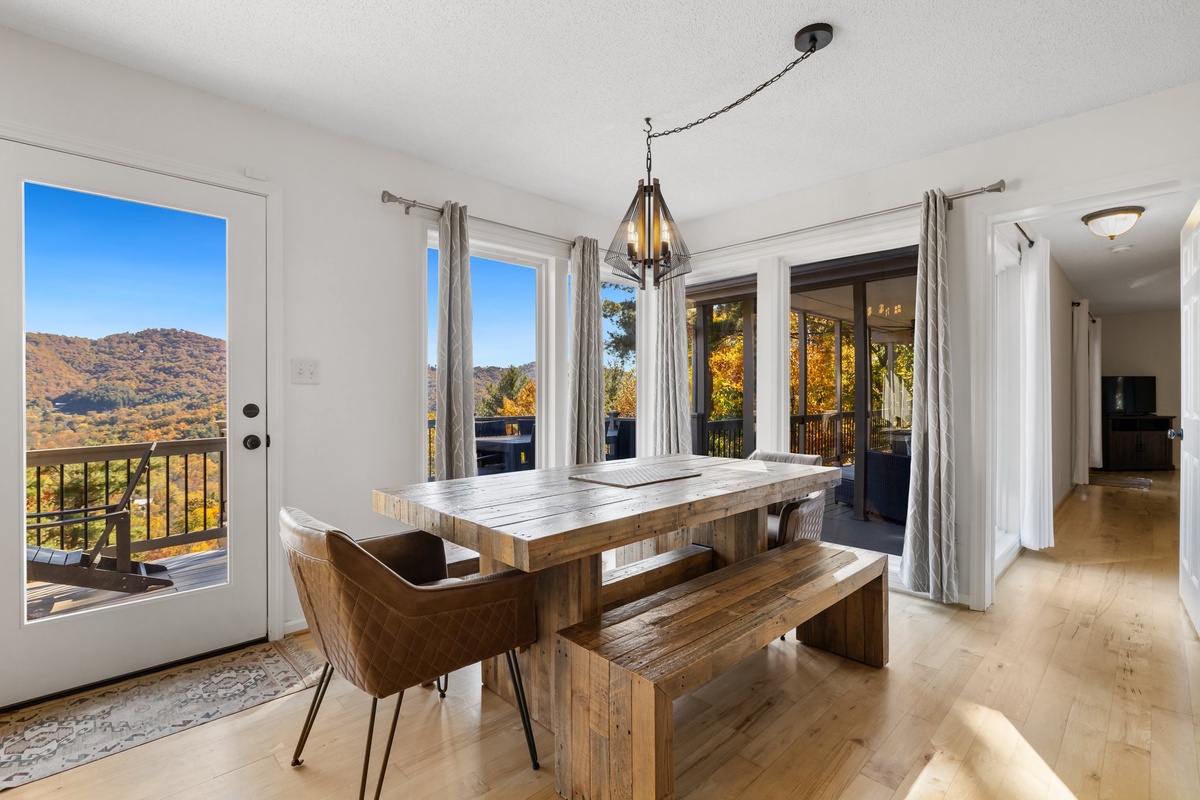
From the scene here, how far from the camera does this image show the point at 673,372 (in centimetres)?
436

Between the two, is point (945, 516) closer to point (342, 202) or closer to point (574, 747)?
point (574, 747)

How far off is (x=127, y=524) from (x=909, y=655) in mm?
3313

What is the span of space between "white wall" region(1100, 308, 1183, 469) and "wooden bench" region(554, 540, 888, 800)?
30.6ft

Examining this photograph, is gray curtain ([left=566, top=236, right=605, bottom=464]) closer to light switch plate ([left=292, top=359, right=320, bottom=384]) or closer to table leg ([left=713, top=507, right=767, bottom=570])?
table leg ([left=713, top=507, right=767, bottom=570])

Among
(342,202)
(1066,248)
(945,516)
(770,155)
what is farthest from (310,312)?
(1066,248)

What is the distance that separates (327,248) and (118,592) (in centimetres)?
172

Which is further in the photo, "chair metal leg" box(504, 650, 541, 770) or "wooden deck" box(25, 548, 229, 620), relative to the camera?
"wooden deck" box(25, 548, 229, 620)

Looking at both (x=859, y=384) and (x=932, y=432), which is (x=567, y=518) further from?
(x=859, y=384)

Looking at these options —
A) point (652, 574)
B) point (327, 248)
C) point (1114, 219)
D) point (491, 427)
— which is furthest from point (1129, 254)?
point (327, 248)

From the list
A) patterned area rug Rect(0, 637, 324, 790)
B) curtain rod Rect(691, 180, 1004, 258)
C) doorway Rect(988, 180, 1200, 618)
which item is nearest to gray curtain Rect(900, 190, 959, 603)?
curtain rod Rect(691, 180, 1004, 258)

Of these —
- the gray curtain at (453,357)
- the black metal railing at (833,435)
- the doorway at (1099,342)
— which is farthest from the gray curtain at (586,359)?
the doorway at (1099,342)

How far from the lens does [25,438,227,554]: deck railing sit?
2176 millimetres

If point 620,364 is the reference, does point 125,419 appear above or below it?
below

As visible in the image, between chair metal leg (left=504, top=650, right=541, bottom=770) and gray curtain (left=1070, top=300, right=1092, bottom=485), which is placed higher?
gray curtain (left=1070, top=300, right=1092, bottom=485)
